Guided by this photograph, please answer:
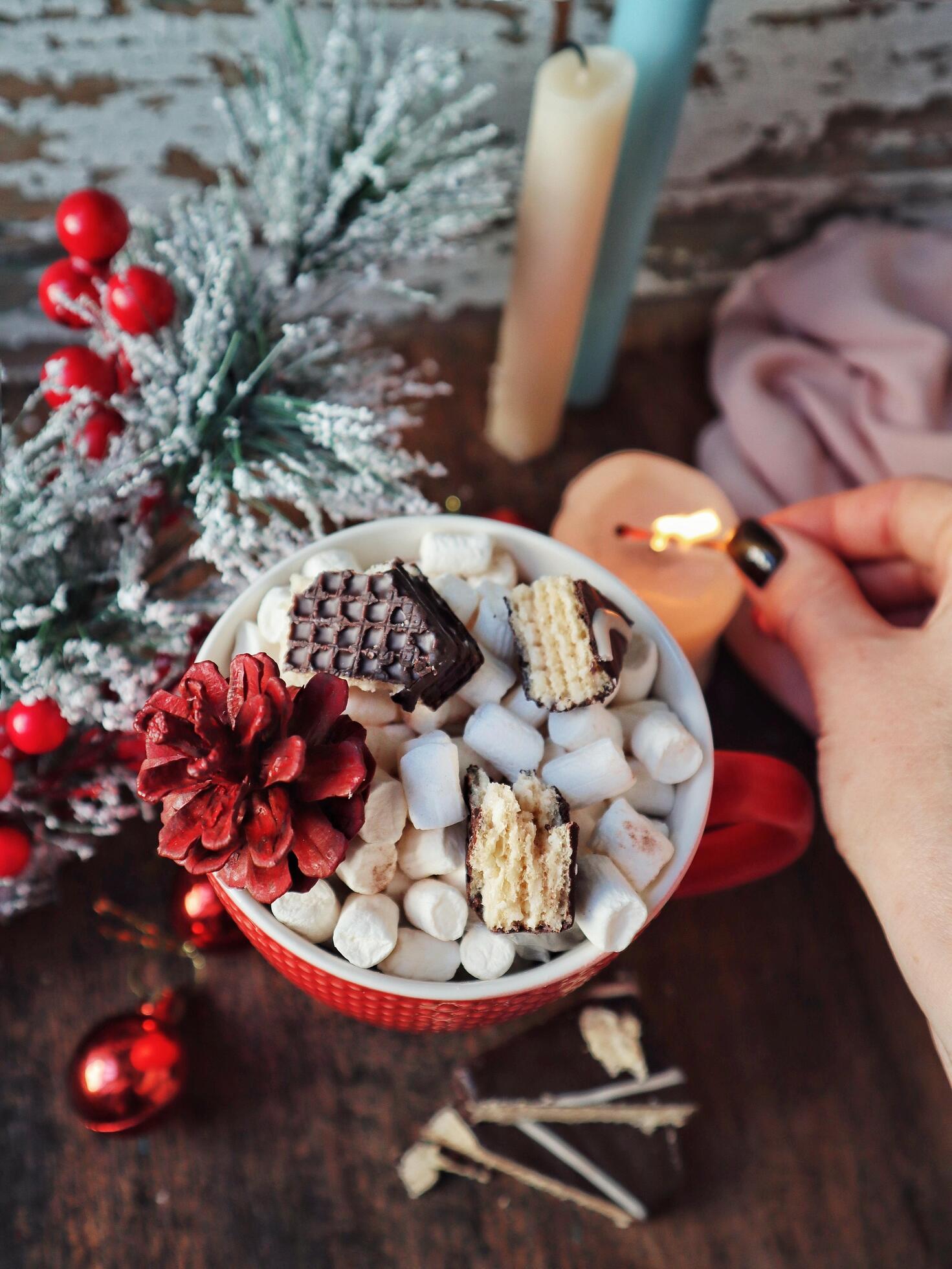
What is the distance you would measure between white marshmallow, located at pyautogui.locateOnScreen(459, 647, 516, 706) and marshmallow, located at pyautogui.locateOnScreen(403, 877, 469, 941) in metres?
0.10

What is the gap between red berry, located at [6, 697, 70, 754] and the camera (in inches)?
23.7

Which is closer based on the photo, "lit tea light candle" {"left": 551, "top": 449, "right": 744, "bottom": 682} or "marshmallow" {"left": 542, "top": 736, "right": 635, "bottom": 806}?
"marshmallow" {"left": 542, "top": 736, "right": 635, "bottom": 806}

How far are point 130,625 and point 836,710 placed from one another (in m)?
0.45

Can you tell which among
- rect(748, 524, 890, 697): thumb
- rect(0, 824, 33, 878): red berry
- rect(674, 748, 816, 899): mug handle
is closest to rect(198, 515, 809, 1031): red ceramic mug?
rect(674, 748, 816, 899): mug handle

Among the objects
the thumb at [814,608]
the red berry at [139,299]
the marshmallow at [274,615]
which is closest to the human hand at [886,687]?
the thumb at [814,608]

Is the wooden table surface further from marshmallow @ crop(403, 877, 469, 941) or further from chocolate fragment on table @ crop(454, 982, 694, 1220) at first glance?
marshmallow @ crop(403, 877, 469, 941)

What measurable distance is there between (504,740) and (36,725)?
0.29 meters

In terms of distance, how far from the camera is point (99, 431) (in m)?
0.67

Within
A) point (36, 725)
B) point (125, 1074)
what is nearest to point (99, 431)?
point (36, 725)

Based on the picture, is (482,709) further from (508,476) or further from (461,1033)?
(508,476)

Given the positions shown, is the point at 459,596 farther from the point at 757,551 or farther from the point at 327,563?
the point at 757,551

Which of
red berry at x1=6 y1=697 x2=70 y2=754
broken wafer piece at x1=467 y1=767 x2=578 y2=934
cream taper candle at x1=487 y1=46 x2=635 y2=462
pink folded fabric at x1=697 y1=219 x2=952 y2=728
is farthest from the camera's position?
pink folded fabric at x1=697 y1=219 x2=952 y2=728

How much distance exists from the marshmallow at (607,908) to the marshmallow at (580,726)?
0.21ft

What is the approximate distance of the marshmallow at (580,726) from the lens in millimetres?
531
